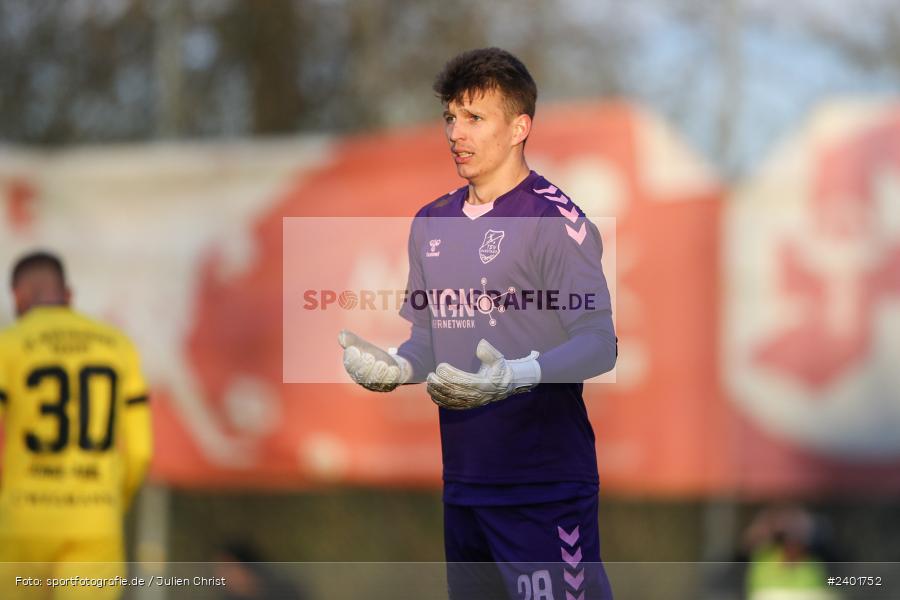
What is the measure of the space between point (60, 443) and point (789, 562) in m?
4.05

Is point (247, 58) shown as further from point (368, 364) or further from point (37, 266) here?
point (368, 364)

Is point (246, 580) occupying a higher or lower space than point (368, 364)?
lower

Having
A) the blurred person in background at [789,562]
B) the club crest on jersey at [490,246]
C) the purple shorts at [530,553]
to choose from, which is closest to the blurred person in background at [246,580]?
the blurred person in background at [789,562]

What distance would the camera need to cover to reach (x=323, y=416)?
28.1 ft

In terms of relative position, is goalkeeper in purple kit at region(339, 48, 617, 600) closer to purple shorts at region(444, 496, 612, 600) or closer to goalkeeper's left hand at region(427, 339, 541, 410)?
purple shorts at region(444, 496, 612, 600)

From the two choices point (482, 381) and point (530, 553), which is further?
point (530, 553)

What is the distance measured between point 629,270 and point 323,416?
235cm

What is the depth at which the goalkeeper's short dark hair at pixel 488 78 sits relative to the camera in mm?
3711

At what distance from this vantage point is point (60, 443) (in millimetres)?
5434

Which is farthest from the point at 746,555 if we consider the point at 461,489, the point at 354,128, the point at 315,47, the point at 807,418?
the point at 315,47

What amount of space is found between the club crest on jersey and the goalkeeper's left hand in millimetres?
449

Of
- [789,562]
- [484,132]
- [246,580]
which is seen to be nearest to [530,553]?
[484,132]

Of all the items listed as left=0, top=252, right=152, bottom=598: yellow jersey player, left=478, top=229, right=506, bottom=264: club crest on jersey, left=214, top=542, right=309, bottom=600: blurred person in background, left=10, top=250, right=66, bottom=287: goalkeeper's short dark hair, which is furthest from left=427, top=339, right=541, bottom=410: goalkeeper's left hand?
left=214, top=542, right=309, bottom=600: blurred person in background

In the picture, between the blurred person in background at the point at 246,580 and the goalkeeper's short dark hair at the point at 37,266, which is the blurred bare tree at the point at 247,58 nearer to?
the blurred person in background at the point at 246,580
